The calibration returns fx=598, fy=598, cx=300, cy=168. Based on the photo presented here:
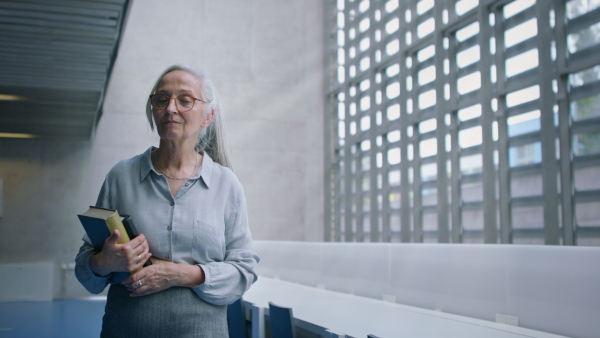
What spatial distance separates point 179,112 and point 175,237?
34 centimetres

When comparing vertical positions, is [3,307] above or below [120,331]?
below

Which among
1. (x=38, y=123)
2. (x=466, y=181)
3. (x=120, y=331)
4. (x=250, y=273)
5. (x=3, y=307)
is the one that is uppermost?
(x=38, y=123)

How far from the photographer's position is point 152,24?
44.1 ft

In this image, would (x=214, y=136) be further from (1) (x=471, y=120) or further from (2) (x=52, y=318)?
(2) (x=52, y=318)

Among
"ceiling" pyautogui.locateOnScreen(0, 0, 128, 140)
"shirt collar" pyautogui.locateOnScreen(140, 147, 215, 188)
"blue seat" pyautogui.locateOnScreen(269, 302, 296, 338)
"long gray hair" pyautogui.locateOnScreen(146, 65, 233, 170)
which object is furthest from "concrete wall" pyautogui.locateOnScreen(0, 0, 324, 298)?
"shirt collar" pyautogui.locateOnScreen(140, 147, 215, 188)

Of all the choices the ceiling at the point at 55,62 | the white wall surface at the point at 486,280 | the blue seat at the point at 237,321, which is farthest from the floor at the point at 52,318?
the white wall surface at the point at 486,280

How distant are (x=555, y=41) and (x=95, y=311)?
8366mm

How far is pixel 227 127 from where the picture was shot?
568 inches

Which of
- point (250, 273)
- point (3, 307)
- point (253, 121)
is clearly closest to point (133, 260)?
point (250, 273)

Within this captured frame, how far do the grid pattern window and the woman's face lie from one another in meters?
6.77

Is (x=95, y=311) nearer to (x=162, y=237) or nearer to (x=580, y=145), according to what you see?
(x=580, y=145)

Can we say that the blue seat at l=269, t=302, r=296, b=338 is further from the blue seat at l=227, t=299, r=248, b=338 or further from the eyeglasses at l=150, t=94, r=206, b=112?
the eyeglasses at l=150, t=94, r=206, b=112

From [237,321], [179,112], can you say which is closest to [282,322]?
[237,321]

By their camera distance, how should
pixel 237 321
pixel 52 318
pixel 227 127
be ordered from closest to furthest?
pixel 237 321 → pixel 52 318 → pixel 227 127
